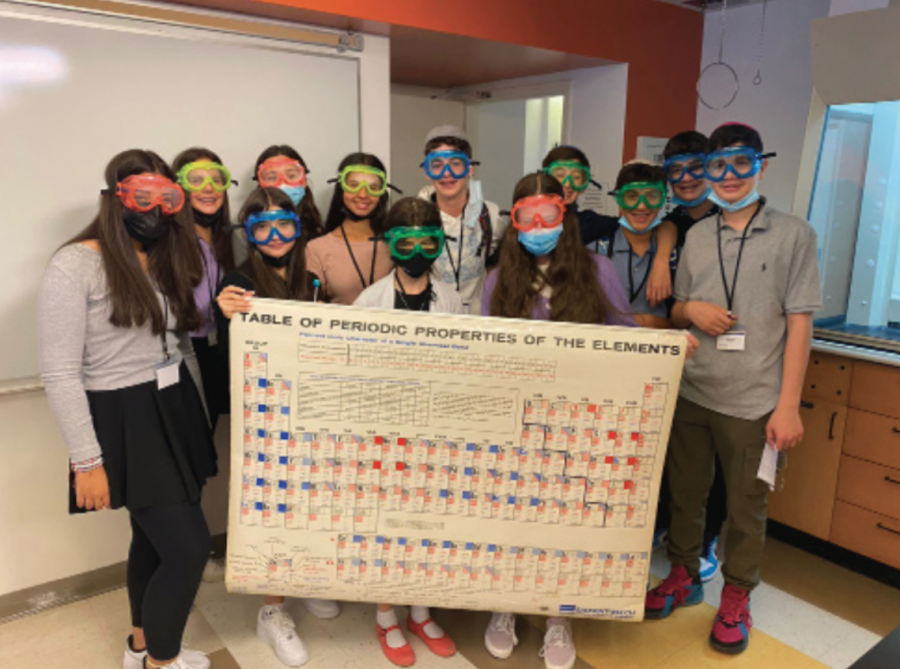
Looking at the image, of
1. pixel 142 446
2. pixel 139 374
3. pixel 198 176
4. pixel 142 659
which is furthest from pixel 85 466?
pixel 198 176

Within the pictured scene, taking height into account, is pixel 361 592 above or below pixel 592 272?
below

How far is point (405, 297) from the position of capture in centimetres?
237

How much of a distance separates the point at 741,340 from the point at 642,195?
687mm

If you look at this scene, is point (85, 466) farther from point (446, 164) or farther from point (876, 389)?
point (876, 389)

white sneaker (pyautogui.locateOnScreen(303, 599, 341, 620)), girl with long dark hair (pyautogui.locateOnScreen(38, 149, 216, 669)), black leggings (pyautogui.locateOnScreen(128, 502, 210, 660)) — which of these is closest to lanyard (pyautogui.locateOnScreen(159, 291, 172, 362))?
girl with long dark hair (pyautogui.locateOnScreen(38, 149, 216, 669))

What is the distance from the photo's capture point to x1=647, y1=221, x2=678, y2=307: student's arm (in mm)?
2559

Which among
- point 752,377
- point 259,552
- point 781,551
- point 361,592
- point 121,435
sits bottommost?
point 781,551

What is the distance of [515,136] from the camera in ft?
18.3

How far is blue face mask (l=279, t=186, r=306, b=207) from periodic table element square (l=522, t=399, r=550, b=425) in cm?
131

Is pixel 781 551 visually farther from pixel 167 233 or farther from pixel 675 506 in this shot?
pixel 167 233

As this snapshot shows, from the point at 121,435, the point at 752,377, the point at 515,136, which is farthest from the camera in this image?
the point at 515,136

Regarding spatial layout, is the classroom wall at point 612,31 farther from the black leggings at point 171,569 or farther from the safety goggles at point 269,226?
the black leggings at point 171,569

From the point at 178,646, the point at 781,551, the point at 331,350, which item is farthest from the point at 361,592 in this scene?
the point at 781,551

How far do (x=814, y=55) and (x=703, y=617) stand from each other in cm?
266
